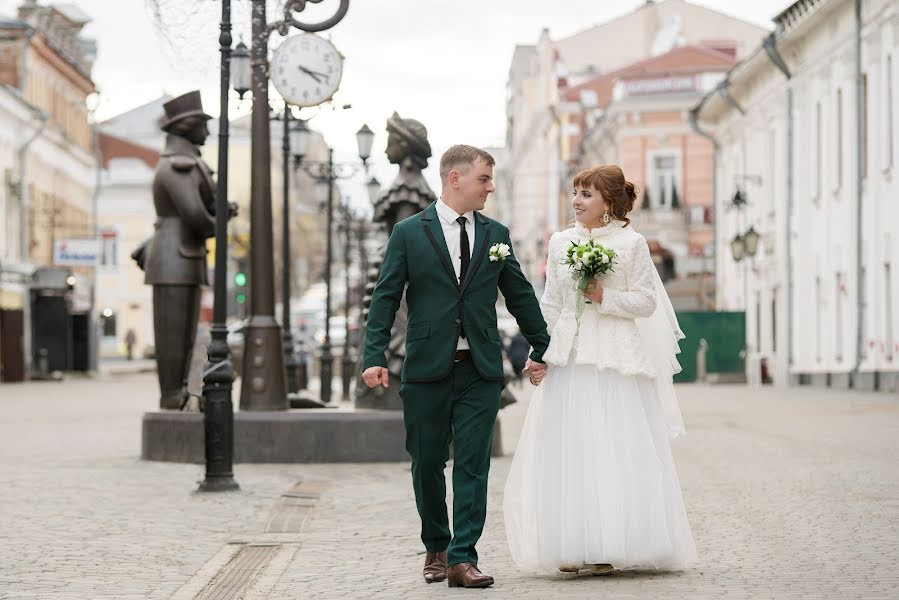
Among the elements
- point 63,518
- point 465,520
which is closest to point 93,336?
point 63,518

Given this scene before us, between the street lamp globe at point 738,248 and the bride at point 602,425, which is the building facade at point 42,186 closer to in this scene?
the street lamp globe at point 738,248

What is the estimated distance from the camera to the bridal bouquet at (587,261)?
8070 millimetres

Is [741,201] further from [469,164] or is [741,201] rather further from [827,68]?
[469,164]

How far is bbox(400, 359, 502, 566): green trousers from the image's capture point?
307 inches

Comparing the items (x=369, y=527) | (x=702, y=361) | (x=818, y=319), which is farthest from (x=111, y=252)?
(x=369, y=527)

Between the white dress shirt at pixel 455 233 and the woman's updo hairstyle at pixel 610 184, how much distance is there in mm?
577

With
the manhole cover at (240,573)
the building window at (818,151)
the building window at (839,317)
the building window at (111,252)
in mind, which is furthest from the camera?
the building window at (111,252)

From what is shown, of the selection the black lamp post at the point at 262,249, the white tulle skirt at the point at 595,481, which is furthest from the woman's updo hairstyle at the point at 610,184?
the black lamp post at the point at 262,249

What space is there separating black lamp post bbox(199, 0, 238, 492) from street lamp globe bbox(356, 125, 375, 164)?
16.1 metres

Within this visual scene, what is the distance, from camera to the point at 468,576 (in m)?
7.72

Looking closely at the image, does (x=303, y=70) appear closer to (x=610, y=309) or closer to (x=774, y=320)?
(x=610, y=309)

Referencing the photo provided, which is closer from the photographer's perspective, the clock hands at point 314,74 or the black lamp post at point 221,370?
the black lamp post at point 221,370

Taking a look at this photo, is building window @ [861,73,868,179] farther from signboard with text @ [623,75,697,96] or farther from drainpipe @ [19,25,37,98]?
drainpipe @ [19,25,37,98]

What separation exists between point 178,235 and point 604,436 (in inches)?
326
